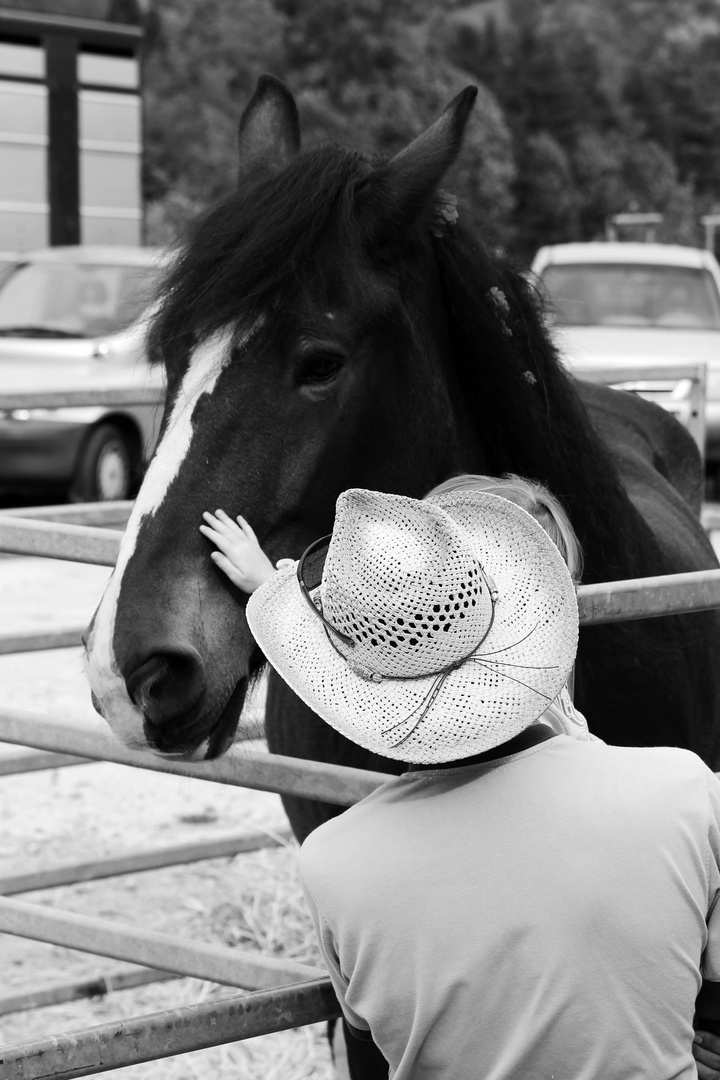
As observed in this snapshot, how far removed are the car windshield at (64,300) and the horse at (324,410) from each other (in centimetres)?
772

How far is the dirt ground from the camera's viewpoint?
136 inches

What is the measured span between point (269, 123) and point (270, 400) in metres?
0.86

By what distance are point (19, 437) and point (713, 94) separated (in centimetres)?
5115

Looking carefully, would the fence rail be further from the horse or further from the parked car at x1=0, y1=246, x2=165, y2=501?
the parked car at x1=0, y1=246, x2=165, y2=501

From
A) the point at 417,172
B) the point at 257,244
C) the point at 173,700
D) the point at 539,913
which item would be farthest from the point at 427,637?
the point at 417,172

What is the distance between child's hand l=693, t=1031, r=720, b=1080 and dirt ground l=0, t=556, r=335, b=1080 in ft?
4.84

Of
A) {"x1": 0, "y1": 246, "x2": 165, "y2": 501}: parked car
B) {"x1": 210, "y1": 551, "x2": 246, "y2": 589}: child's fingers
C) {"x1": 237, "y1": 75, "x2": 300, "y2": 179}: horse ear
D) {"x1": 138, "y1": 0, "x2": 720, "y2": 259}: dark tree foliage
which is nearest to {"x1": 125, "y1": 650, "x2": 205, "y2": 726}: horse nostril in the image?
{"x1": 210, "y1": 551, "x2": 246, "y2": 589}: child's fingers

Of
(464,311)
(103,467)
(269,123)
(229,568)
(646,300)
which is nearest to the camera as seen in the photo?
(229,568)

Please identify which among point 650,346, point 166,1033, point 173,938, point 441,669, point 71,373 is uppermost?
point 650,346

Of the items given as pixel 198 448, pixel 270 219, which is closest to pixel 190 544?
pixel 198 448

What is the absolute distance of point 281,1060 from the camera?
3369 millimetres

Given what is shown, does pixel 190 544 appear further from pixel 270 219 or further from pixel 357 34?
pixel 357 34

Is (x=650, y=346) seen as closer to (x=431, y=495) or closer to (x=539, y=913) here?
(x=431, y=495)

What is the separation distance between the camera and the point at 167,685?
1.78m
